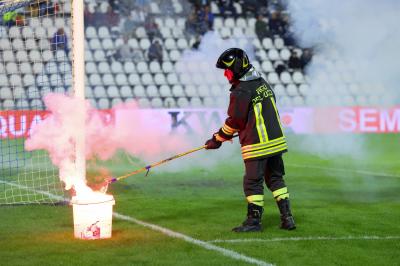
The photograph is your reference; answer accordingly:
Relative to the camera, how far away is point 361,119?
2091 centimetres

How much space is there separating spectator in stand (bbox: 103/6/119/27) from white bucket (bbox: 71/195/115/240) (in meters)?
14.9

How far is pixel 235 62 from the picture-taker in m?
6.92

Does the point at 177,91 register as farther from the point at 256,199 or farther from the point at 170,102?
the point at 256,199

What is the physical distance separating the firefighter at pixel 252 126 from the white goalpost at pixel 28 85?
3.42m

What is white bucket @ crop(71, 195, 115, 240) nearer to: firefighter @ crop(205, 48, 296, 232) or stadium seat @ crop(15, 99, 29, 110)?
firefighter @ crop(205, 48, 296, 232)

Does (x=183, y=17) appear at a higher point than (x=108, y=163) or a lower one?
higher

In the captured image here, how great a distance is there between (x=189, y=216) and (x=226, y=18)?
13474 millimetres

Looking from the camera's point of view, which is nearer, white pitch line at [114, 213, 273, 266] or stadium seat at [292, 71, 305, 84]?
white pitch line at [114, 213, 273, 266]

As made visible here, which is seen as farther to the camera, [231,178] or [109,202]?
[231,178]

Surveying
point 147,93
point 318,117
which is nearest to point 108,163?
point 147,93

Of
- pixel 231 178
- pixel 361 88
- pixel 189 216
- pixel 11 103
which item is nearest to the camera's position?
pixel 189 216

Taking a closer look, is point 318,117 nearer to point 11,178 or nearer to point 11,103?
point 11,103

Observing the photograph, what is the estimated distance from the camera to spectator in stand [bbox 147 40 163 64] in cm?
2119

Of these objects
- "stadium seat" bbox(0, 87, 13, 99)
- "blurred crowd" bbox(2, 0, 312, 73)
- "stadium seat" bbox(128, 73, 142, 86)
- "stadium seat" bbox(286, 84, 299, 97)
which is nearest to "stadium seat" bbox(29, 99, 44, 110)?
"stadium seat" bbox(0, 87, 13, 99)
